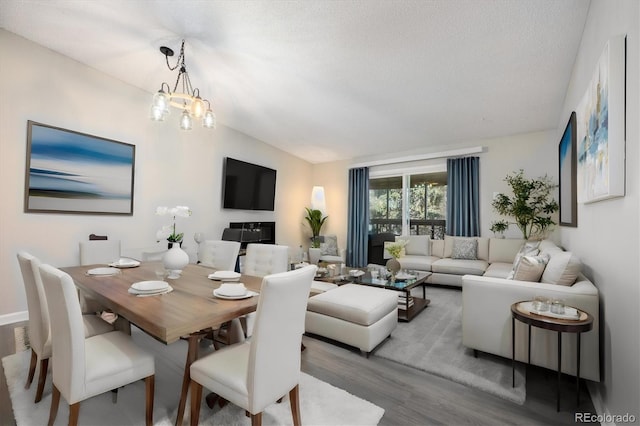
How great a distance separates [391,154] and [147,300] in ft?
18.8

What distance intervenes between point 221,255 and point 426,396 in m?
2.16

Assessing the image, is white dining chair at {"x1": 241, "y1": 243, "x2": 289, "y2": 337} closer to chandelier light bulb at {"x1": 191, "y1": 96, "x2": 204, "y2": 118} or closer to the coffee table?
the coffee table

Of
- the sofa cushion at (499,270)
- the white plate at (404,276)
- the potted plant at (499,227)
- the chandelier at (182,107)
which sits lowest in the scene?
the white plate at (404,276)

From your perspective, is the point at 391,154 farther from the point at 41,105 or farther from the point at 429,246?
the point at 41,105

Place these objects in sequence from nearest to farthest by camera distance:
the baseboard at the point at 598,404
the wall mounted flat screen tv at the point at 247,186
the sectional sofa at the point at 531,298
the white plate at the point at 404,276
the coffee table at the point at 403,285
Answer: the baseboard at the point at 598,404
the sectional sofa at the point at 531,298
the coffee table at the point at 403,285
the white plate at the point at 404,276
the wall mounted flat screen tv at the point at 247,186

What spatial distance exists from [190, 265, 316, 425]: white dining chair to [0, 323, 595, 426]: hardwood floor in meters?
0.66

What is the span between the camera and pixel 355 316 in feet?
7.88

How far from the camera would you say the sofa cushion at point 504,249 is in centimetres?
467

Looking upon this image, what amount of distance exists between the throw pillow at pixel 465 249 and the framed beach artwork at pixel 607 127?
295cm

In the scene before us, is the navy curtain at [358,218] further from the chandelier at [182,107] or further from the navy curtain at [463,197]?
the chandelier at [182,107]

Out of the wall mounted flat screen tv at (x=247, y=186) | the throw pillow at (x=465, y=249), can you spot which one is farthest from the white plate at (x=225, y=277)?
the throw pillow at (x=465, y=249)

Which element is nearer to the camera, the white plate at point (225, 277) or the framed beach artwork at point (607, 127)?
the framed beach artwork at point (607, 127)

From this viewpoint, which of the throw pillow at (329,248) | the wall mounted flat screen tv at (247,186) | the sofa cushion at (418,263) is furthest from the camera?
the throw pillow at (329,248)

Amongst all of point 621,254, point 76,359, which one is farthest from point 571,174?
point 76,359
